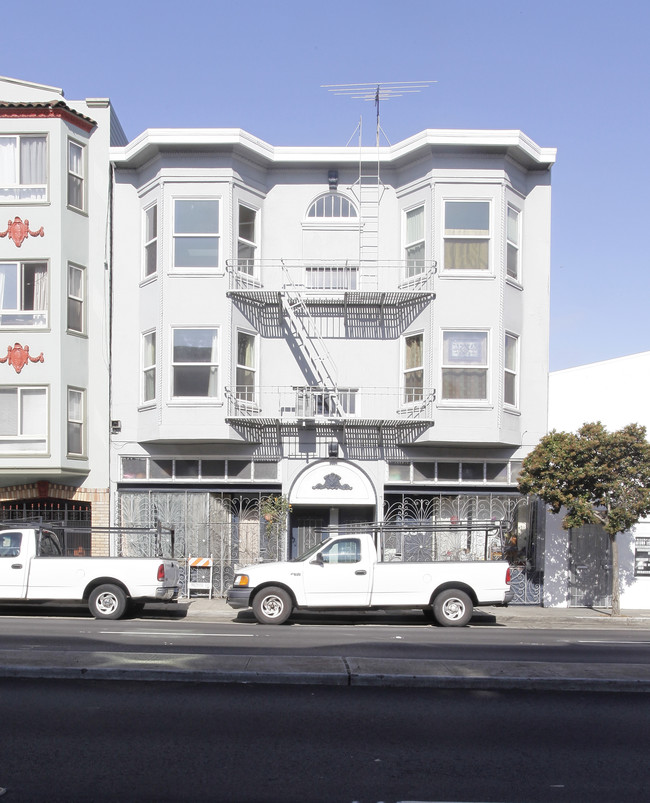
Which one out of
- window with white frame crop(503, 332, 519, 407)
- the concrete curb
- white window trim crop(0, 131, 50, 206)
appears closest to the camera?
the concrete curb

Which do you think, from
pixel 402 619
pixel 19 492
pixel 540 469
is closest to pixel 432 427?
pixel 540 469

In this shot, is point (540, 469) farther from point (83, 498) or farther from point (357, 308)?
point (83, 498)

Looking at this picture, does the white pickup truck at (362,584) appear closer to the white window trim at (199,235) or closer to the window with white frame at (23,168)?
the white window trim at (199,235)

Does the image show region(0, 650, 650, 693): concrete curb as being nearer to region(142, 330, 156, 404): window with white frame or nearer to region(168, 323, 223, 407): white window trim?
region(168, 323, 223, 407): white window trim

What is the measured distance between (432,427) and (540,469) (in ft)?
10.8

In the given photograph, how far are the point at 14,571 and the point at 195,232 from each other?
947cm

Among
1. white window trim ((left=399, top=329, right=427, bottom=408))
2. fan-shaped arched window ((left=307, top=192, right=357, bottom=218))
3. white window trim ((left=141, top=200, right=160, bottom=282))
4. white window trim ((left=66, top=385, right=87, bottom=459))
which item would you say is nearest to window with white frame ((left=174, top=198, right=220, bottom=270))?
white window trim ((left=141, top=200, right=160, bottom=282))

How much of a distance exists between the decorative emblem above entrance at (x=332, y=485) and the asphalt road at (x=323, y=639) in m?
4.84

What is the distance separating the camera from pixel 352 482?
72.4 ft

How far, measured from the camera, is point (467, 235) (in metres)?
21.7

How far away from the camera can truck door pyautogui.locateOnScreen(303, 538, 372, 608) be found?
16359mm

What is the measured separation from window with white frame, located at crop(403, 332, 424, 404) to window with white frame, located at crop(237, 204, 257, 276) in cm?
441

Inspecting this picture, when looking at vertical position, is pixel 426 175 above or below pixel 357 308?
above

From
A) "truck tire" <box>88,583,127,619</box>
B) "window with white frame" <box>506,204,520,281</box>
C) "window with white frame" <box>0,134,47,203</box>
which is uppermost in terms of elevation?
"window with white frame" <box>0,134,47,203</box>
